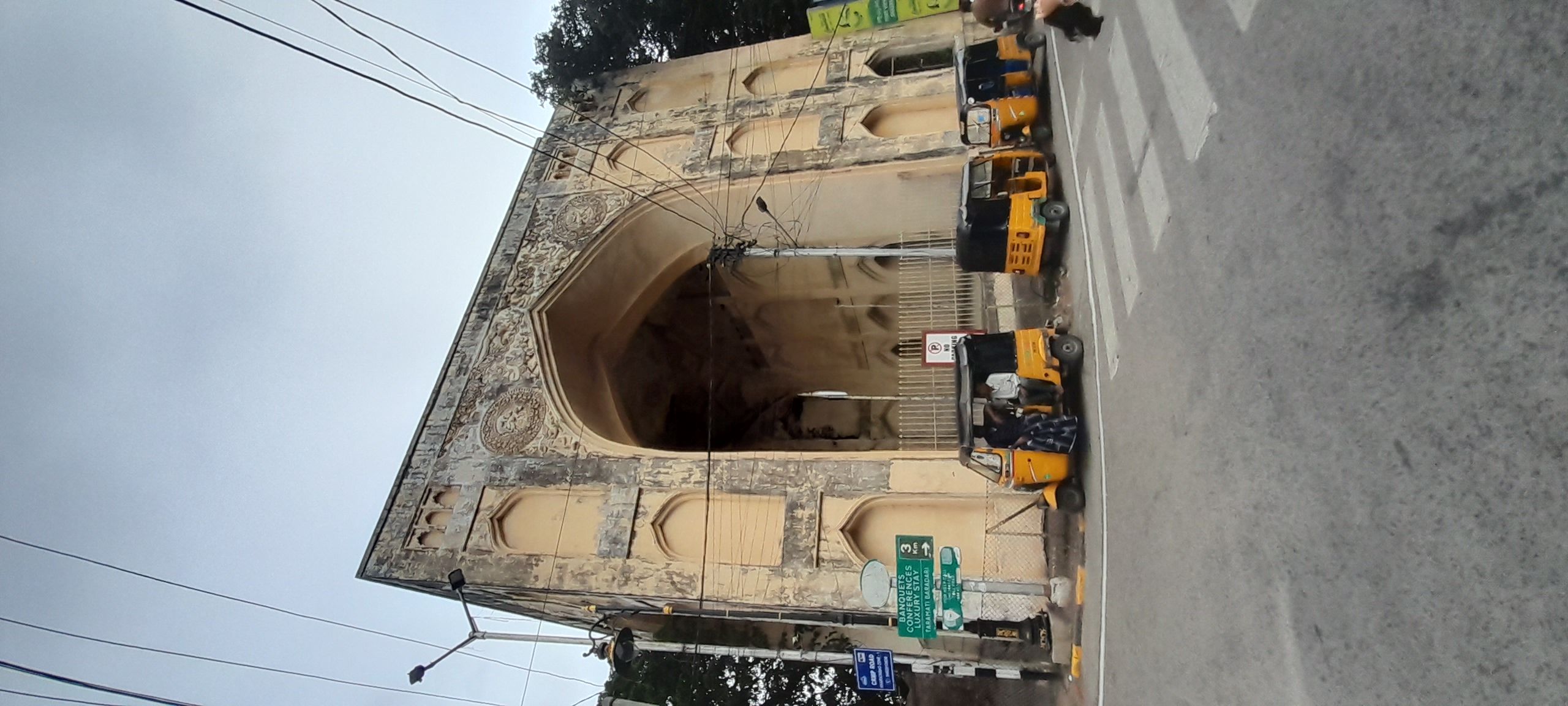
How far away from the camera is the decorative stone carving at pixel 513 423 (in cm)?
1059

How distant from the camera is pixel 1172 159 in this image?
575 cm

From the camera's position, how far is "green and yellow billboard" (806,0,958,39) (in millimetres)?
12922

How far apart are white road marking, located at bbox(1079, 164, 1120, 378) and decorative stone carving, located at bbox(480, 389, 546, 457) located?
7329 millimetres

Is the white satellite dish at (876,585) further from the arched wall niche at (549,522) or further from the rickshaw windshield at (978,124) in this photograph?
the rickshaw windshield at (978,124)

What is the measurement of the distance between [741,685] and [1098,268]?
810 centimetres

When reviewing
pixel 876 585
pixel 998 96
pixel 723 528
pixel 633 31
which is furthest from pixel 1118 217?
pixel 633 31

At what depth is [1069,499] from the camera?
756cm

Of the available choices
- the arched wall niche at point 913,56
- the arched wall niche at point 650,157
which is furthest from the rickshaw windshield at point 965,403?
the arched wall niche at point 913,56

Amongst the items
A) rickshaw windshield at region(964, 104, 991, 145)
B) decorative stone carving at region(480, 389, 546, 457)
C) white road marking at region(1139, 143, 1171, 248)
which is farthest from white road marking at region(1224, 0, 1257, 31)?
decorative stone carving at region(480, 389, 546, 457)

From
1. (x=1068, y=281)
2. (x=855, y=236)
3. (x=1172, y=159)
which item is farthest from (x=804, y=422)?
(x=1172, y=159)

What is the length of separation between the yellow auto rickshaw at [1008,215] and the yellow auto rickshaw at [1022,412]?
125cm

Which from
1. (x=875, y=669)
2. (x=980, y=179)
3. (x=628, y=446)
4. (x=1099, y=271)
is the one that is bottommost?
(x=875, y=669)

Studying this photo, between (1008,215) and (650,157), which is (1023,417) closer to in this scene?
(1008,215)

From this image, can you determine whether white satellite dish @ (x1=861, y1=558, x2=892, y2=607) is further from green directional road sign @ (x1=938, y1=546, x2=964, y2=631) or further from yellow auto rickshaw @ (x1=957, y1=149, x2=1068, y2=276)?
yellow auto rickshaw @ (x1=957, y1=149, x2=1068, y2=276)
